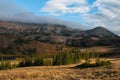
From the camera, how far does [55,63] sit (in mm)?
152875

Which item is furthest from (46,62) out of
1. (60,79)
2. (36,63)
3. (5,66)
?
(60,79)

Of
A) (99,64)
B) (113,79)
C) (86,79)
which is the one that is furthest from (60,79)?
(99,64)

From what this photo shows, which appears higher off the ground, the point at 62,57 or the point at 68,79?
the point at 68,79

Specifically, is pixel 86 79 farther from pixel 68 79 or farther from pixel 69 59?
pixel 69 59

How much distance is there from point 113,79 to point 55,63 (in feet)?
371

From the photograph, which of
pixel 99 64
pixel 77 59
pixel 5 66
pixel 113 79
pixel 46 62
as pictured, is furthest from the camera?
pixel 77 59

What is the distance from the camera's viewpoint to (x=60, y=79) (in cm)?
4369

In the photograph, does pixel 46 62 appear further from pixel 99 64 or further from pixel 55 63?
pixel 99 64

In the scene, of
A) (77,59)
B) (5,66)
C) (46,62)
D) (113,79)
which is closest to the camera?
(113,79)

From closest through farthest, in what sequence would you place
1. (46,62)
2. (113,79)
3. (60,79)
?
(113,79), (60,79), (46,62)

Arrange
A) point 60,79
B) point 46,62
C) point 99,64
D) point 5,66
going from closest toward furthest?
point 60,79 < point 99,64 < point 5,66 < point 46,62

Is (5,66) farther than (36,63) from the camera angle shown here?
No

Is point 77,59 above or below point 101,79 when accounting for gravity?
below

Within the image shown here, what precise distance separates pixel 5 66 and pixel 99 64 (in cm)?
7020
